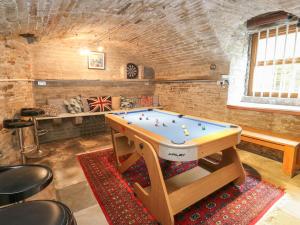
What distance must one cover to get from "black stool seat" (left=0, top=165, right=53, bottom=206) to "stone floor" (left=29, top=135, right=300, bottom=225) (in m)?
0.86

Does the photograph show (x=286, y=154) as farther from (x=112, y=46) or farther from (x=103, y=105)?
(x=112, y=46)

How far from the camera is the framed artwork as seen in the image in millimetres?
4871

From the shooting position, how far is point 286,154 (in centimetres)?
273

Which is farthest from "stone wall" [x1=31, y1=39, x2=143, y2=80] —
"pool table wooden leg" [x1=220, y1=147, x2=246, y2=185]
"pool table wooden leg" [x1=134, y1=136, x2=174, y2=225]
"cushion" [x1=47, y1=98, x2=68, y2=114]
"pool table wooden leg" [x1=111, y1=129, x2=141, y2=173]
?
"pool table wooden leg" [x1=220, y1=147, x2=246, y2=185]

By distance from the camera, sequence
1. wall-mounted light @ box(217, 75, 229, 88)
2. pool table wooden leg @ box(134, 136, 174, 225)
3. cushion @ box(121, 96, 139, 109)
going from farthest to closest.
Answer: cushion @ box(121, 96, 139, 109)
wall-mounted light @ box(217, 75, 229, 88)
pool table wooden leg @ box(134, 136, 174, 225)

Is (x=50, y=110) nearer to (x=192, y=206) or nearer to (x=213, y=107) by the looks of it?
(x=192, y=206)

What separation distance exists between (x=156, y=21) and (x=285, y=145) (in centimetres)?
290

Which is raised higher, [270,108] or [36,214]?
[270,108]

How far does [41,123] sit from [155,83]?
3.51 m

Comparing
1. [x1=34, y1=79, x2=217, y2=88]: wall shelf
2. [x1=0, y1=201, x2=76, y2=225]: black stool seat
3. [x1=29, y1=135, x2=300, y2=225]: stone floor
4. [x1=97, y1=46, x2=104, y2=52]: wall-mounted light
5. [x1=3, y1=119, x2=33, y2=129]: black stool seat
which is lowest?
[x1=29, y1=135, x2=300, y2=225]: stone floor

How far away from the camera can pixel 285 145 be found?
107 inches

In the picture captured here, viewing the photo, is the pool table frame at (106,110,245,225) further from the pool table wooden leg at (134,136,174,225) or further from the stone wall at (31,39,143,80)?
the stone wall at (31,39,143,80)

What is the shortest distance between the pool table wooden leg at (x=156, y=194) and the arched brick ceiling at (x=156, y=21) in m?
1.78

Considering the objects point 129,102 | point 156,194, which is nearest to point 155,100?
point 129,102
